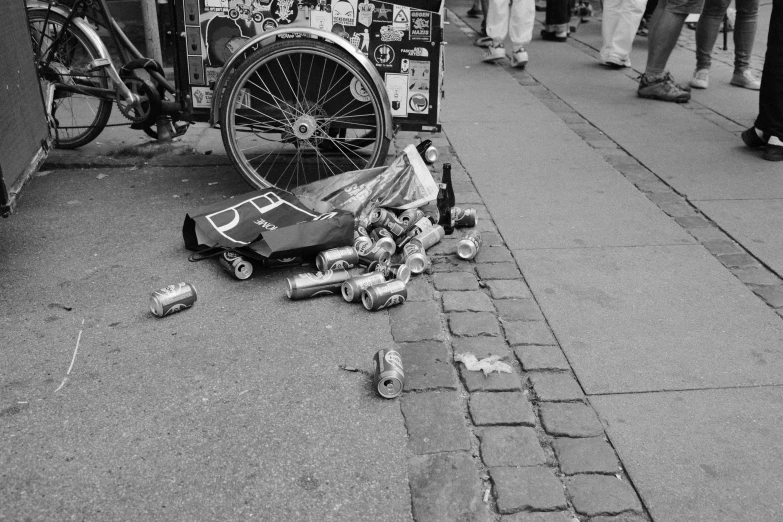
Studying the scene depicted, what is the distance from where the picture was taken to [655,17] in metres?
7.97

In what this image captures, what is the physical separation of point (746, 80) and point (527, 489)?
663cm

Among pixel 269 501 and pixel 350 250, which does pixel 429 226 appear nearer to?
pixel 350 250

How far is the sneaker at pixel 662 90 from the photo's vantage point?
290 inches

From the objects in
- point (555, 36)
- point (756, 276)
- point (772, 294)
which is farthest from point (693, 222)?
point (555, 36)

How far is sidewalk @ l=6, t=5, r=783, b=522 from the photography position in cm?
253

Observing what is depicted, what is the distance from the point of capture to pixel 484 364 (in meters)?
3.20

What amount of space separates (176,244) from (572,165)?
2.91m

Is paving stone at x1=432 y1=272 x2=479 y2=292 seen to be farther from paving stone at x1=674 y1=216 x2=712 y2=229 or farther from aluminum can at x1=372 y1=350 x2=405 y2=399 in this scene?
paving stone at x1=674 y1=216 x2=712 y2=229

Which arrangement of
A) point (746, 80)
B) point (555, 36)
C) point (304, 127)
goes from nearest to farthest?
point (304, 127)
point (746, 80)
point (555, 36)

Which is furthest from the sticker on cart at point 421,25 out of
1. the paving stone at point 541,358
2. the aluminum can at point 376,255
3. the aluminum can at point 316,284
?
the paving stone at point 541,358

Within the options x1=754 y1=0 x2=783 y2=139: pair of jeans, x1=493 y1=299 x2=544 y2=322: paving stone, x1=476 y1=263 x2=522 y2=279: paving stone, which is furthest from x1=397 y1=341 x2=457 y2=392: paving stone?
x1=754 y1=0 x2=783 y2=139: pair of jeans

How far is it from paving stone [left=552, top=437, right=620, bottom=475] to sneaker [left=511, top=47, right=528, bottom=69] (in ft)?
21.6

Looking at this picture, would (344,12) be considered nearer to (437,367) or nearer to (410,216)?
(410,216)

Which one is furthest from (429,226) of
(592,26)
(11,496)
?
(592,26)
